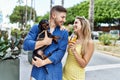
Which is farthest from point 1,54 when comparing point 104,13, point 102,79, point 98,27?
point 98,27

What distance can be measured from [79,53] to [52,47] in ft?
1.58

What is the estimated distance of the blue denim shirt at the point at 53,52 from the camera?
3277 mm

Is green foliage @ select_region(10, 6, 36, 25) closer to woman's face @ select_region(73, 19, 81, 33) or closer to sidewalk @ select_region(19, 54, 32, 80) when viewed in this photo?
sidewalk @ select_region(19, 54, 32, 80)

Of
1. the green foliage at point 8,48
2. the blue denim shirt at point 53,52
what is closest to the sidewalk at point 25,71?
the green foliage at point 8,48

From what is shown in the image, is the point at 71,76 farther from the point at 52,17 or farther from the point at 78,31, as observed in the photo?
the point at 52,17

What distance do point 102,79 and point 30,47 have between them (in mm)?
6019

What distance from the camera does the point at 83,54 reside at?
3.67 metres

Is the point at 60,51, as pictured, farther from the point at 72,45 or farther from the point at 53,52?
the point at 72,45

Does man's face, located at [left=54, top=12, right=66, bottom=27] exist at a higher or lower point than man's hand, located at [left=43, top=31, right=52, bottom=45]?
higher

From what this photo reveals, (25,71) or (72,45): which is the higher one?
(72,45)

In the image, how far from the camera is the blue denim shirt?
129 inches

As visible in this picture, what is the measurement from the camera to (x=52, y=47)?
10.8 ft

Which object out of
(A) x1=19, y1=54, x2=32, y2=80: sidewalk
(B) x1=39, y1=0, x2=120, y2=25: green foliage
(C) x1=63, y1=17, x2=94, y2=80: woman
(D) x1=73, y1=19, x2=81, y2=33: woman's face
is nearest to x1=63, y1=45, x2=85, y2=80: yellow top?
(C) x1=63, y1=17, x2=94, y2=80: woman

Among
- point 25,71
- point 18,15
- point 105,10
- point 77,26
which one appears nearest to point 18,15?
point 18,15
